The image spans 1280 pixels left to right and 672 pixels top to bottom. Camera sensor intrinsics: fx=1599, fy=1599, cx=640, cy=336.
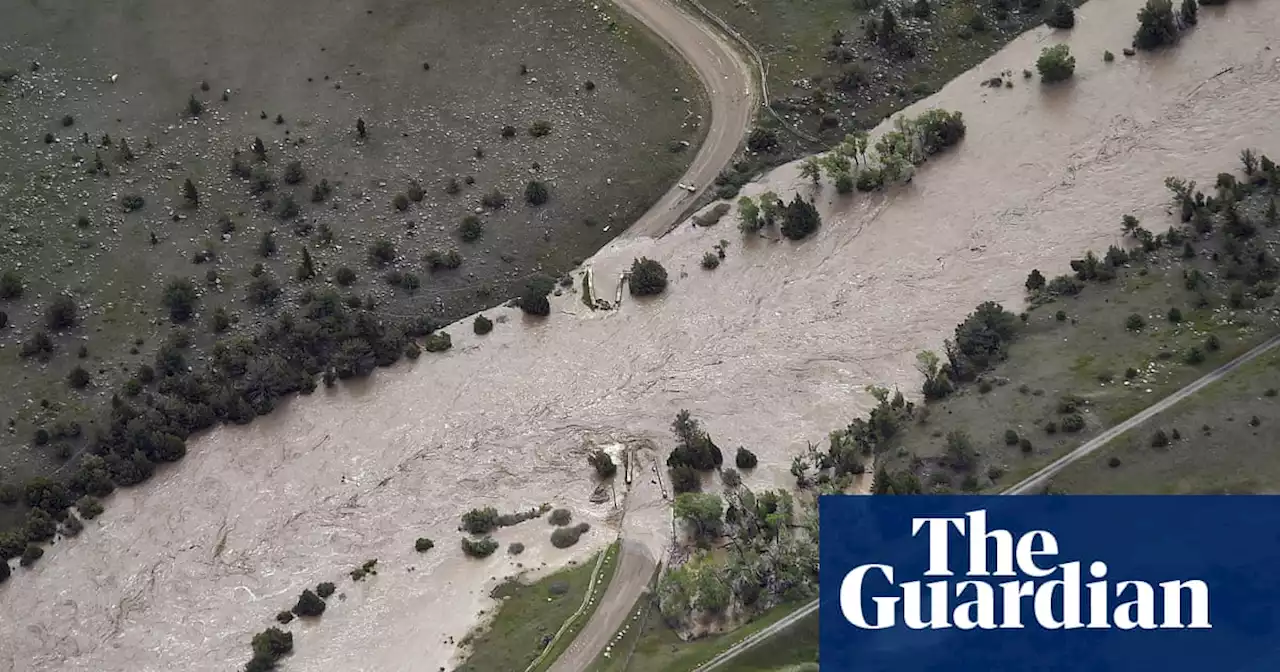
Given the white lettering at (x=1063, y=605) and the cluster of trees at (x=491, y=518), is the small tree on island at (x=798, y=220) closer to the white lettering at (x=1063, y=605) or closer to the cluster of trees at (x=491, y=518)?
the cluster of trees at (x=491, y=518)

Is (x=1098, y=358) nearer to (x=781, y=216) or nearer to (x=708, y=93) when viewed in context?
(x=781, y=216)

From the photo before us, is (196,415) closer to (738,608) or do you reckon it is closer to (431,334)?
(431,334)

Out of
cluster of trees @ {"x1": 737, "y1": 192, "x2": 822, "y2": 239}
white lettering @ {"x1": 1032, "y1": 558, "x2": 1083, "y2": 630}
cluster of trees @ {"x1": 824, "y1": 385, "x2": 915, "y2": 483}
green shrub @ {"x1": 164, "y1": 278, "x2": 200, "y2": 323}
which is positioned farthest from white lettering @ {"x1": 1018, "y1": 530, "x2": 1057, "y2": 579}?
green shrub @ {"x1": 164, "y1": 278, "x2": 200, "y2": 323}

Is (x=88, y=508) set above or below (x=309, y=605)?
above

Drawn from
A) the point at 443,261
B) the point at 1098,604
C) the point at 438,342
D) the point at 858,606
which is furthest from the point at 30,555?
the point at 1098,604

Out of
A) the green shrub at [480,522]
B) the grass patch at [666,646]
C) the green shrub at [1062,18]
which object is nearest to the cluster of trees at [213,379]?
the green shrub at [480,522]

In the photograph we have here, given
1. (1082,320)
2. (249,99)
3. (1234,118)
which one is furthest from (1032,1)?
(249,99)
